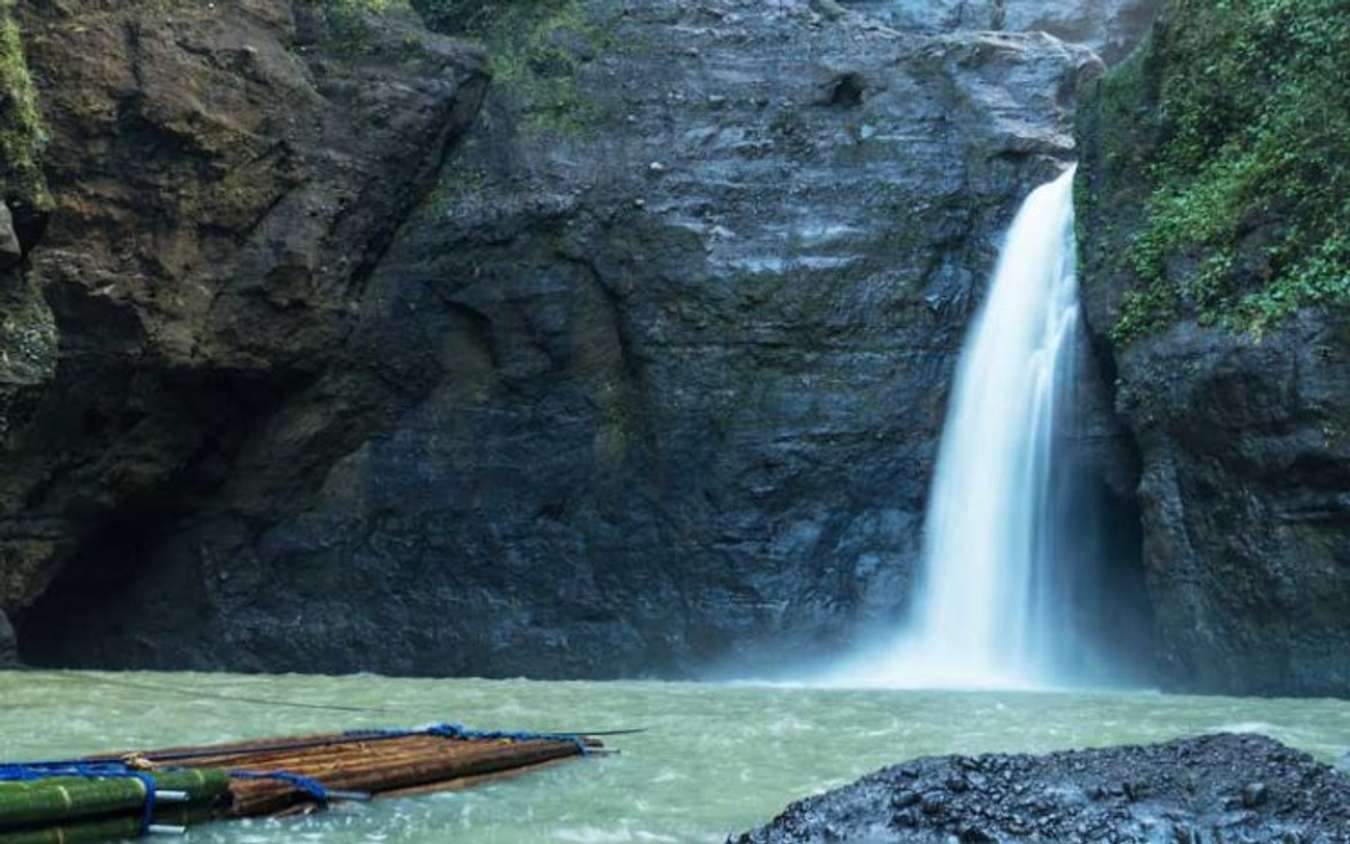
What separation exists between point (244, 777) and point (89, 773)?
0.73m

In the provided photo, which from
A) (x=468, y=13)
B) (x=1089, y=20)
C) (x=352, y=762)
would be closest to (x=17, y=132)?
(x=468, y=13)

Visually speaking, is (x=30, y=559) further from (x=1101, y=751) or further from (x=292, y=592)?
(x=1101, y=751)

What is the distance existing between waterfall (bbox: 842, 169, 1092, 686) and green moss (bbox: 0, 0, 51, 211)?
10160 millimetres

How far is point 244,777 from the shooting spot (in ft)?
23.6

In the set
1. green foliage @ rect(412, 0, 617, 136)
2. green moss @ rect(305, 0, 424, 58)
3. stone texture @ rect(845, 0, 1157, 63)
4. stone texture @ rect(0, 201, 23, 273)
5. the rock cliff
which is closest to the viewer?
stone texture @ rect(0, 201, 23, 273)

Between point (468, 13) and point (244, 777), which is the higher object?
point (468, 13)

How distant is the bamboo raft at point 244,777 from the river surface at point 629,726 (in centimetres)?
15

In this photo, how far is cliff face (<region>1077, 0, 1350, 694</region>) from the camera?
1359 cm

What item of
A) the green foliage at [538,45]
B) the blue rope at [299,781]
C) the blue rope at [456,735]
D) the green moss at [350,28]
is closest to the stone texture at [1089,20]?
the green foliage at [538,45]

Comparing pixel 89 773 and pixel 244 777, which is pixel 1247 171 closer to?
pixel 244 777

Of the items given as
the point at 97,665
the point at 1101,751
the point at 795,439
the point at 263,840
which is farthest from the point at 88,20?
the point at 1101,751

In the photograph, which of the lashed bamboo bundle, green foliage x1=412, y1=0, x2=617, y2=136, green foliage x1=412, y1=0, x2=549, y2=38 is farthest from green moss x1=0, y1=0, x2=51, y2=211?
the lashed bamboo bundle

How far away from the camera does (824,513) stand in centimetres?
1831

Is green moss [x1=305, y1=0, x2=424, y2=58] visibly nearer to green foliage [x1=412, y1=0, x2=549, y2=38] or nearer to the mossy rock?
green foliage [x1=412, y1=0, x2=549, y2=38]
